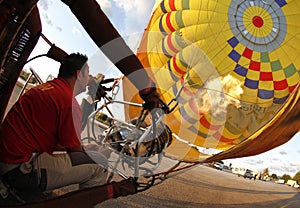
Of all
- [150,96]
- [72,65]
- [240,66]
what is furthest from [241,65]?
[150,96]

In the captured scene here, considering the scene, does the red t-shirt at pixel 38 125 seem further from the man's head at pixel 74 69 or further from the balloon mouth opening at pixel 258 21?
the balloon mouth opening at pixel 258 21

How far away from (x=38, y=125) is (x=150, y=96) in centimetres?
59

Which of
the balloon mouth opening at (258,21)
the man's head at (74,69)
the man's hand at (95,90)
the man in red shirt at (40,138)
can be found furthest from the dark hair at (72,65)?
the balloon mouth opening at (258,21)

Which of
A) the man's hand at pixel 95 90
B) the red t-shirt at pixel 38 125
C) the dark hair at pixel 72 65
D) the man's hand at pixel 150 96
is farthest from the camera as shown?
the man's hand at pixel 95 90

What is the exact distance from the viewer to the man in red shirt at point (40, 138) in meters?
1.47

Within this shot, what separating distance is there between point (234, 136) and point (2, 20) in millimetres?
4590

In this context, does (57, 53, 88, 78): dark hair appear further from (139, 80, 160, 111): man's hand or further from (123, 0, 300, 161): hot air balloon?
(123, 0, 300, 161): hot air balloon

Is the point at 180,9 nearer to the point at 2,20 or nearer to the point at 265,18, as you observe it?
the point at 265,18

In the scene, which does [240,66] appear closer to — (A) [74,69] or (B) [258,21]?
(B) [258,21]

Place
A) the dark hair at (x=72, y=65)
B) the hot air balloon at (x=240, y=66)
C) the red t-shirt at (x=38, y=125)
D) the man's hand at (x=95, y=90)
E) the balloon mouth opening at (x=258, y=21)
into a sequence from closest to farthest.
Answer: the red t-shirt at (x=38, y=125) < the dark hair at (x=72, y=65) < the man's hand at (x=95, y=90) < the hot air balloon at (x=240, y=66) < the balloon mouth opening at (x=258, y=21)

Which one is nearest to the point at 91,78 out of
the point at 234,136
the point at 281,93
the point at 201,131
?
the point at 201,131

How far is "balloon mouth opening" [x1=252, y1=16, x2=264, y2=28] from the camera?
528 cm

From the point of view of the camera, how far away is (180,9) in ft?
20.1

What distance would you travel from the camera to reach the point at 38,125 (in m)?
1.48
